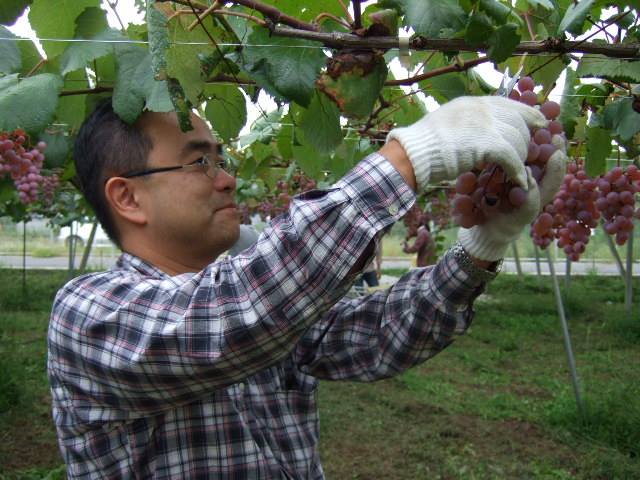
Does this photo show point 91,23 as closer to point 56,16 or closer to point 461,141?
point 56,16

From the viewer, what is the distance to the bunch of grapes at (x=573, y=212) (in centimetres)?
177

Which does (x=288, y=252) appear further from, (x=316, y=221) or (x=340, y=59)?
(x=340, y=59)

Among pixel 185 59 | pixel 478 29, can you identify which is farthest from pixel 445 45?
pixel 185 59

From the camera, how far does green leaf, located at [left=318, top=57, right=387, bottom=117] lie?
3.57 ft

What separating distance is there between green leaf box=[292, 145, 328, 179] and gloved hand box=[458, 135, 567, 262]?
0.76 meters

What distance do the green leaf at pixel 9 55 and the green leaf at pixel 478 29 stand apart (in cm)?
84

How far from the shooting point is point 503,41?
0.98m

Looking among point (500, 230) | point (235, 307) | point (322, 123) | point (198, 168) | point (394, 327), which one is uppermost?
point (322, 123)

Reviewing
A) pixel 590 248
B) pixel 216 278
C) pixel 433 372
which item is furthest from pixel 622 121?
pixel 590 248

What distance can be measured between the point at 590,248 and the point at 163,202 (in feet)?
66.9

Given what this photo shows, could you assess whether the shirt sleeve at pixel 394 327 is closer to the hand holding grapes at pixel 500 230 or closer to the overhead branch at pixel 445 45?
the hand holding grapes at pixel 500 230

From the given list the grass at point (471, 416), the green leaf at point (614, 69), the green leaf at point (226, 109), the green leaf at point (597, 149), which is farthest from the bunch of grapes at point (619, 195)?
the grass at point (471, 416)

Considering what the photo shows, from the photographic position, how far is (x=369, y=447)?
407cm

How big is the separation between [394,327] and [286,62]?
66 cm
